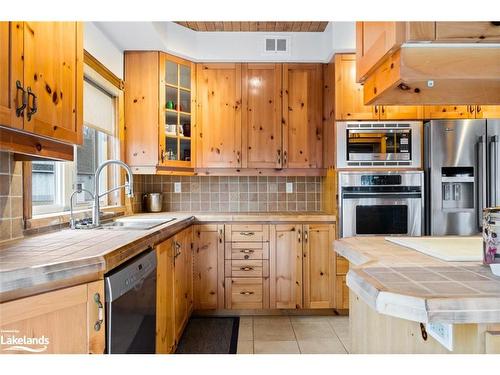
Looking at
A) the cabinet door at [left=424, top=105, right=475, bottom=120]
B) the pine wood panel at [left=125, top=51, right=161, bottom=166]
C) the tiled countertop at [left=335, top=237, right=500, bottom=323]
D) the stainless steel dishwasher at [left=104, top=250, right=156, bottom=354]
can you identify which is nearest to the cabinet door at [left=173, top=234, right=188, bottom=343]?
the stainless steel dishwasher at [left=104, top=250, right=156, bottom=354]

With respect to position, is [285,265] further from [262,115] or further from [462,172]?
[462,172]

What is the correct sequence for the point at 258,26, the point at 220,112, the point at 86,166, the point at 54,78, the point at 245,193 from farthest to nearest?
the point at 245,193
the point at 220,112
the point at 258,26
the point at 86,166
the point at 54,78

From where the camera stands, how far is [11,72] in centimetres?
126

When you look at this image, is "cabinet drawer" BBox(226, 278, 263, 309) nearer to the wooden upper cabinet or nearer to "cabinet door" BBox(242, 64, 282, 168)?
"cabinet door" BBox(242, 64, 282, 168)

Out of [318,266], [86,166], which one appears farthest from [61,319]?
[318,266]

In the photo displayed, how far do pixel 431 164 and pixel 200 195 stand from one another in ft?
7.20

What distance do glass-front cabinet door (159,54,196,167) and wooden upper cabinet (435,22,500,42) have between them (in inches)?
98.9

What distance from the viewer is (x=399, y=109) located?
126 inches

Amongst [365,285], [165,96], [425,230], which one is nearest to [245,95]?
[165,96]

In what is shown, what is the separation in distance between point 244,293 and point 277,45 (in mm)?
2299
